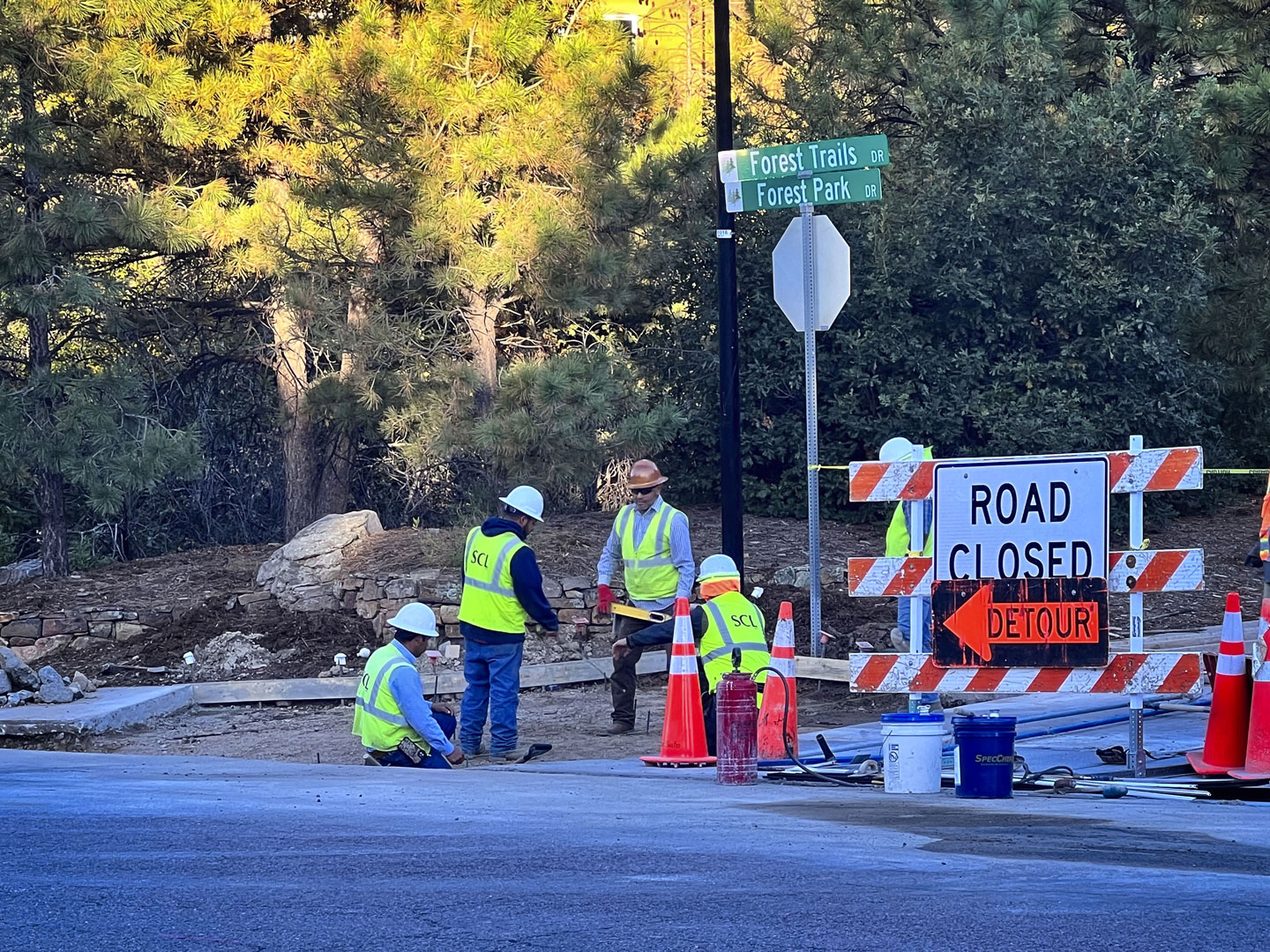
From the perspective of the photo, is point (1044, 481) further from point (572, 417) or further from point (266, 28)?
A: point (266, 28)

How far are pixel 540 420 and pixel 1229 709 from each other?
9401mm

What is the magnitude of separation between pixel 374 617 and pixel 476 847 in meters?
9.88

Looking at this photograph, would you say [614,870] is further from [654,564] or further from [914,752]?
[654,564]

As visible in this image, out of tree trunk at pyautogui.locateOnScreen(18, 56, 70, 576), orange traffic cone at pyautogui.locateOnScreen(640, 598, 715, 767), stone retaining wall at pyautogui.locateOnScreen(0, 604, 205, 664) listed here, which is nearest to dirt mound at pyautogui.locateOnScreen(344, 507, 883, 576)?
stone retaining wall at pyautogui.locateOnScreen(0, 604, 205, 664)

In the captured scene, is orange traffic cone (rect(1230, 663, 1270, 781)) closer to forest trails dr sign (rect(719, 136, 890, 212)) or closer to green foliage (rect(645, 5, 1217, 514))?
forest trails dr sign (rect(719, 136, 890, 212))

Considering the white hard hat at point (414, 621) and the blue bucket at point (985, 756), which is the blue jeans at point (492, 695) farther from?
the blue bucket at point (985, 756)

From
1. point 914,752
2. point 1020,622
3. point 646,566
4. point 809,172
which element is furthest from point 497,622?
point 809,172

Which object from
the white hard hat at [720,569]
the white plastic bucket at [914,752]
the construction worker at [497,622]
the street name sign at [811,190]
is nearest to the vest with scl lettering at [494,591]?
the construction worker at [497,622]

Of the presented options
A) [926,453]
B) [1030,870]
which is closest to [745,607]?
[926,453]

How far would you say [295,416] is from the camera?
19469 mm

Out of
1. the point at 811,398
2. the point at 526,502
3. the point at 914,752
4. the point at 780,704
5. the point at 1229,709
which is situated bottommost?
the point at 914,752

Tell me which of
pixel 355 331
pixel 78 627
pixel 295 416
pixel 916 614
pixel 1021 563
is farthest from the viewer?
pixel 295 416

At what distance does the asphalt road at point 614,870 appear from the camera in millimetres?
5176

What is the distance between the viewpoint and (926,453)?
13.1 metres
